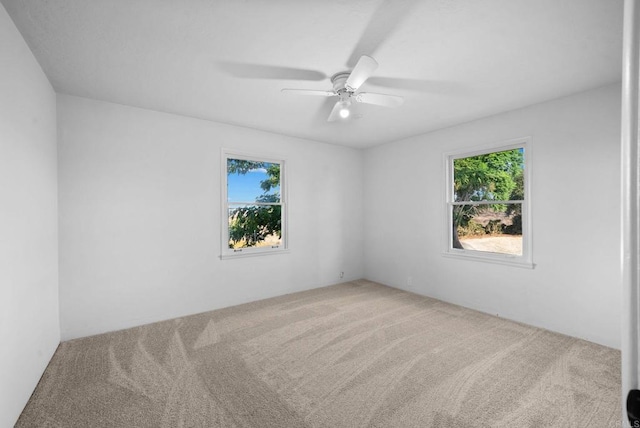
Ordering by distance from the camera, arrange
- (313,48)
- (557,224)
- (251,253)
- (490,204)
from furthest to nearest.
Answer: (251,253)
(490,204)
(557,224)
(313,48)

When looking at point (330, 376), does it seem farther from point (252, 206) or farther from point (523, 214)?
point (523, 214)

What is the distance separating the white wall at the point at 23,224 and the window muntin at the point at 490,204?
439 centimetres

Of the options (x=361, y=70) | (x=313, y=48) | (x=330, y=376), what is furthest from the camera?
(x=330, y=376)

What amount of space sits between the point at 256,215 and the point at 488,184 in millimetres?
3223

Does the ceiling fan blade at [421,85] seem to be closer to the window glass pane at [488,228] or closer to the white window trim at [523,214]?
the white window trim at [523,214]

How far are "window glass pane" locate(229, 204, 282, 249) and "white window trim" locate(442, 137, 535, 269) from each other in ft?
8.14

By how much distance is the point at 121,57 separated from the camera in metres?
2.23

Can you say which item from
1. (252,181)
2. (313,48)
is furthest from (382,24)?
(252,181)

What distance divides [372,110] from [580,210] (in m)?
2.39

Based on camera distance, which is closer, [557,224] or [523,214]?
[557,224]

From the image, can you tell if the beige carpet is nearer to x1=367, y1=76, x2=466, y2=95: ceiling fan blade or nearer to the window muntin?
the window muntin

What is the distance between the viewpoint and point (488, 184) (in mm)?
3744

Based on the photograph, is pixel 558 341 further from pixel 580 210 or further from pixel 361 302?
pixel 361 302

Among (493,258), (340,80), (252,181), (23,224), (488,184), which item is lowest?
(493,258)
